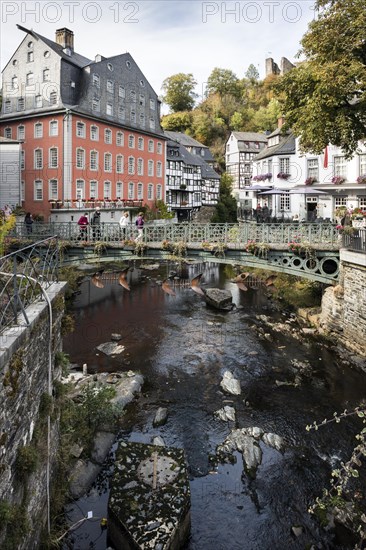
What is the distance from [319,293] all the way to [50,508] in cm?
1983

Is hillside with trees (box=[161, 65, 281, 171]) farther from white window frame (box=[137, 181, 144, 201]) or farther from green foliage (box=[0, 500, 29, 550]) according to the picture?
green foliage (box=[0, 500, 29, 550])

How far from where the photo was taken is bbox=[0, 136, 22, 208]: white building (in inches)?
1321

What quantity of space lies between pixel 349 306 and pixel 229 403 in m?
7.55

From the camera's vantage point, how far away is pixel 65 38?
4159cm

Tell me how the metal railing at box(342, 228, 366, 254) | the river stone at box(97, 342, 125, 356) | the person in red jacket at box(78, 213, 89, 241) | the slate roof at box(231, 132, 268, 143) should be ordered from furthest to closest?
the slate roof at box(231, 132, 268, 143) < the person in red jacket at box(78, 213, 89, 241) < the river stone at box(97, 342, 125, 356) < the metal railing at box(342, 228, 366, 254)

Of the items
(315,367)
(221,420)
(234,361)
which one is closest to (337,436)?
(221,420)

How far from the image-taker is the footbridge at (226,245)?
19.4 m

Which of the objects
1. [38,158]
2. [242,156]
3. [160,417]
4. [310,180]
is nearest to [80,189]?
[38,158]

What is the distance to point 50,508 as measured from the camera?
835cm

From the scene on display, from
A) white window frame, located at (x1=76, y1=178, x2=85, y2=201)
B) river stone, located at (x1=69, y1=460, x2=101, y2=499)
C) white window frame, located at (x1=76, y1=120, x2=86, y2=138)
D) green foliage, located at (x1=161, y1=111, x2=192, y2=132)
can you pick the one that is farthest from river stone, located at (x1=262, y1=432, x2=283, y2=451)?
green foliage, located at (x1=161, y1=111, x2=192, y2=132)

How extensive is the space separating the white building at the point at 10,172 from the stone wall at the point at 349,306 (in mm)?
26352

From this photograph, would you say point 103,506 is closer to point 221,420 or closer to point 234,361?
point 221,420

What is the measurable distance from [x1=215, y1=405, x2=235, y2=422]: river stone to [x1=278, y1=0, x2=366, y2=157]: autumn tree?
1165cm

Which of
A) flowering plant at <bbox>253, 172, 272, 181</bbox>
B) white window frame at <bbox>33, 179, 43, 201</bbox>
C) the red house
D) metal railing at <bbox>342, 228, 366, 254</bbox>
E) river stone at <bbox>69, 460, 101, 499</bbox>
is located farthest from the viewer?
flowering plant at <bbox>253, 172, 272, 181</bbox>
